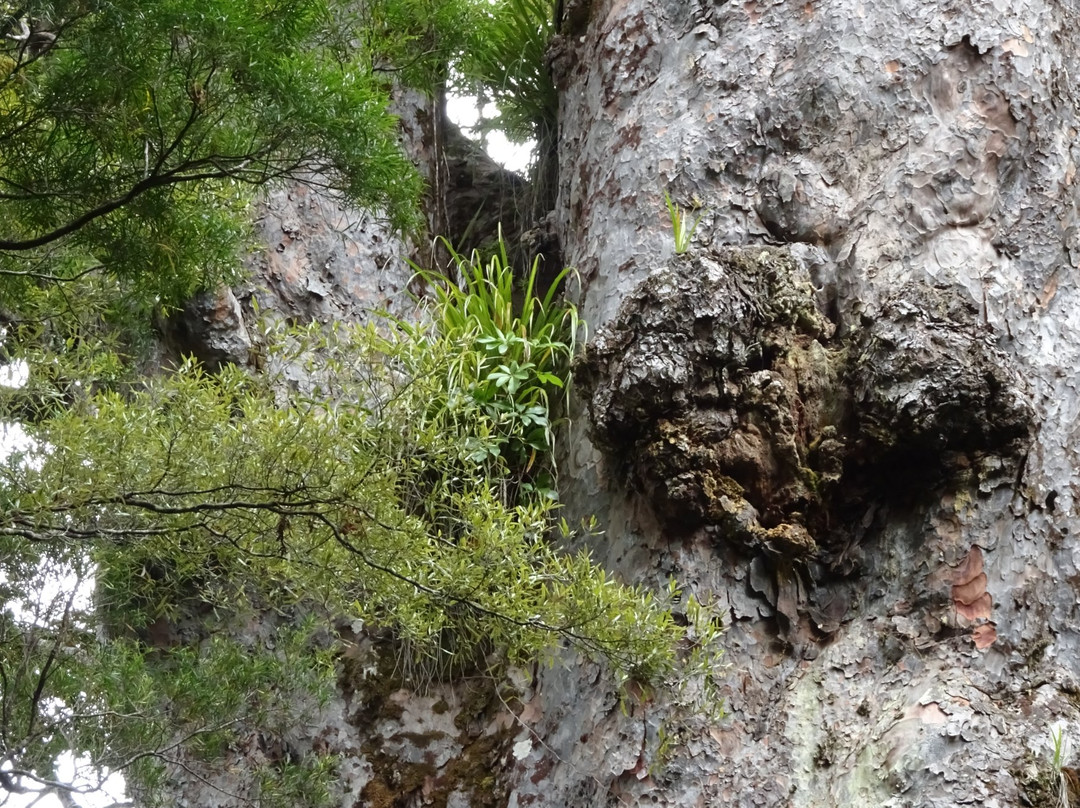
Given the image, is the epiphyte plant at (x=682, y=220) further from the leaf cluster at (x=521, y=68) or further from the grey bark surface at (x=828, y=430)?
the leaf cluster at (x=521, y=68)

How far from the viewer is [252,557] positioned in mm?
1923

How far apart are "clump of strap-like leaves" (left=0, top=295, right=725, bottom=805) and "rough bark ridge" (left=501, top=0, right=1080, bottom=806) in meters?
0.25

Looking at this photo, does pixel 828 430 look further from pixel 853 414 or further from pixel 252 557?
pixel 252 557

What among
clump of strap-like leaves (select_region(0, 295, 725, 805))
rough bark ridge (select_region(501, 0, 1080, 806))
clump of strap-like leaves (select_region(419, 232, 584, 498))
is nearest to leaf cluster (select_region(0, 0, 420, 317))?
clump of strap-like leaves (select_region(0, 295, 725, 805))

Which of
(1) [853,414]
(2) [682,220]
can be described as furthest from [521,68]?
(1) [853,414]

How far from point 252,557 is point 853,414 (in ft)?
4.18

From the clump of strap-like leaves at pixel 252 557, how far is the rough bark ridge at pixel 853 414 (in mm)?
247

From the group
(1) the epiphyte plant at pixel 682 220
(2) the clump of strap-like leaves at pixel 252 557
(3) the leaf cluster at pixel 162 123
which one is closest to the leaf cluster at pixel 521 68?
(1) the epiphyte plant at pixel 682 220

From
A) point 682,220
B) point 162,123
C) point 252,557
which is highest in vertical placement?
point 682,220

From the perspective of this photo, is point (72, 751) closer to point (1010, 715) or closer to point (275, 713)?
point (275, 713)

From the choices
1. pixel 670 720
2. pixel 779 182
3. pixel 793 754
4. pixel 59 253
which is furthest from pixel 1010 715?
pixel 59 253

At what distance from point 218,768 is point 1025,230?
2297mm

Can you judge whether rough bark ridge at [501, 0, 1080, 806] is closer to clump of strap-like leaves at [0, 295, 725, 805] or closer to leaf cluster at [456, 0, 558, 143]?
clump of strap-like leaves at [0, 295, 725, 805]

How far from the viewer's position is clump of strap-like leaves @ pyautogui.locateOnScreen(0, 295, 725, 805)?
1750 mm
